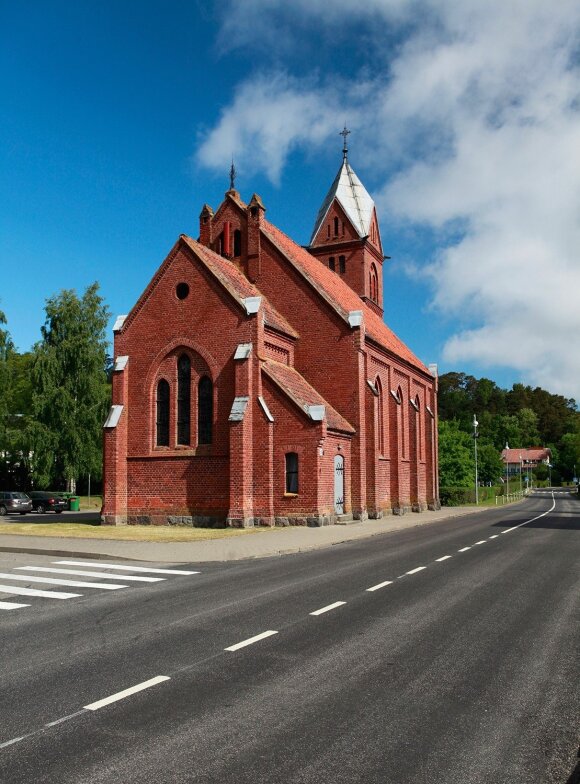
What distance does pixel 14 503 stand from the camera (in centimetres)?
3900

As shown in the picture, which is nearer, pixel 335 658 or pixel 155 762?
pixel 155 762

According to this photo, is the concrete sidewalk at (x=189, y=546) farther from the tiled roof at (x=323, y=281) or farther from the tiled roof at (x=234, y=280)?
the tiled roof at (x=323, y=281)

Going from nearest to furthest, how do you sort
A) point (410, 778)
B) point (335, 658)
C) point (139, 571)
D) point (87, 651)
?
point (410, 778), point (335, 658), point (87, 651), point (139, 571)

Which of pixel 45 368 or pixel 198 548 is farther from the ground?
pixel 45 368

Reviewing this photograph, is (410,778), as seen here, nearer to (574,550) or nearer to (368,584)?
(368,584)

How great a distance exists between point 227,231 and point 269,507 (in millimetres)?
13675

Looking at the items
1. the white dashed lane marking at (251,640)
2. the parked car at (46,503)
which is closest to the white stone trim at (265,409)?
the white dashed lane marking at (251,640)

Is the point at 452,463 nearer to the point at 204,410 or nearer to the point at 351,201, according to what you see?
the point at 351,201

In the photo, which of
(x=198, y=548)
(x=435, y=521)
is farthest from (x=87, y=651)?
(x=435, y=521)

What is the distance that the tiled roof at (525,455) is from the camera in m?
159

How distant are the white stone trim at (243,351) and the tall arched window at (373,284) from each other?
64.6 ft

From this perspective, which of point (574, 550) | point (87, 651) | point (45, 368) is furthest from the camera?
point (45, 368)

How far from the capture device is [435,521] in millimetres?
29266

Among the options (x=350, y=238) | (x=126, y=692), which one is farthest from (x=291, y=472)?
(x=350, y=238)
